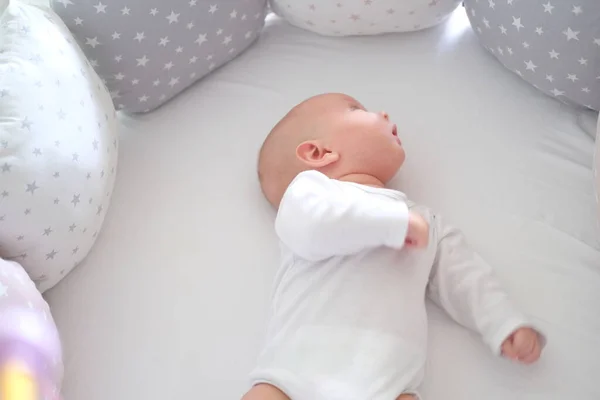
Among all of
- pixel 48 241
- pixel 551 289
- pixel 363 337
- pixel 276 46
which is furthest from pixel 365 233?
pixel 276 46

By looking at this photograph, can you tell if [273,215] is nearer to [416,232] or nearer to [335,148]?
[335,148]

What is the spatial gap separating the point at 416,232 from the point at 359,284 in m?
0.11

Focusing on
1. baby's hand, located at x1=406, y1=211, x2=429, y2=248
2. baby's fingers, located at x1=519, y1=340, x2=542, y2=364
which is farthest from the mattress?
baby's hand, located at x1=406, y1=211, x2=429, y2=248

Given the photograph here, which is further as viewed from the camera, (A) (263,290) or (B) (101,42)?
(B) (101,42)

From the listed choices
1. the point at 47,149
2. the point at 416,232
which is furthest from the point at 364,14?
the point at 47,149

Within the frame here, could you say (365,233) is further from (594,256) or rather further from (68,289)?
(68,289)

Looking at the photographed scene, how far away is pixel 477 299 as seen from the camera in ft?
2.97

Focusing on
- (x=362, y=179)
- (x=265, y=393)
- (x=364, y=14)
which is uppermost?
(x=364, y=14)

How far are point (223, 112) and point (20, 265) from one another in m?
0.46

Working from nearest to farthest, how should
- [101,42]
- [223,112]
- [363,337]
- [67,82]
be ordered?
[363,337], [67,82], [101,42], [223,112]

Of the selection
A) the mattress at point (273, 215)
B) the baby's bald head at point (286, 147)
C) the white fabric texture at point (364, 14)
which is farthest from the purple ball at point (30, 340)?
the white fabric texture at point (364, 14)

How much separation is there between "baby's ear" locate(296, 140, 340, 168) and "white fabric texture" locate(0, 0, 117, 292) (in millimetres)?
301

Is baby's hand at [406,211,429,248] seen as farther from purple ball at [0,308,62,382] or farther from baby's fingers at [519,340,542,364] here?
purple ball at [0,308,62,382]

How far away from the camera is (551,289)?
94 centimetres
